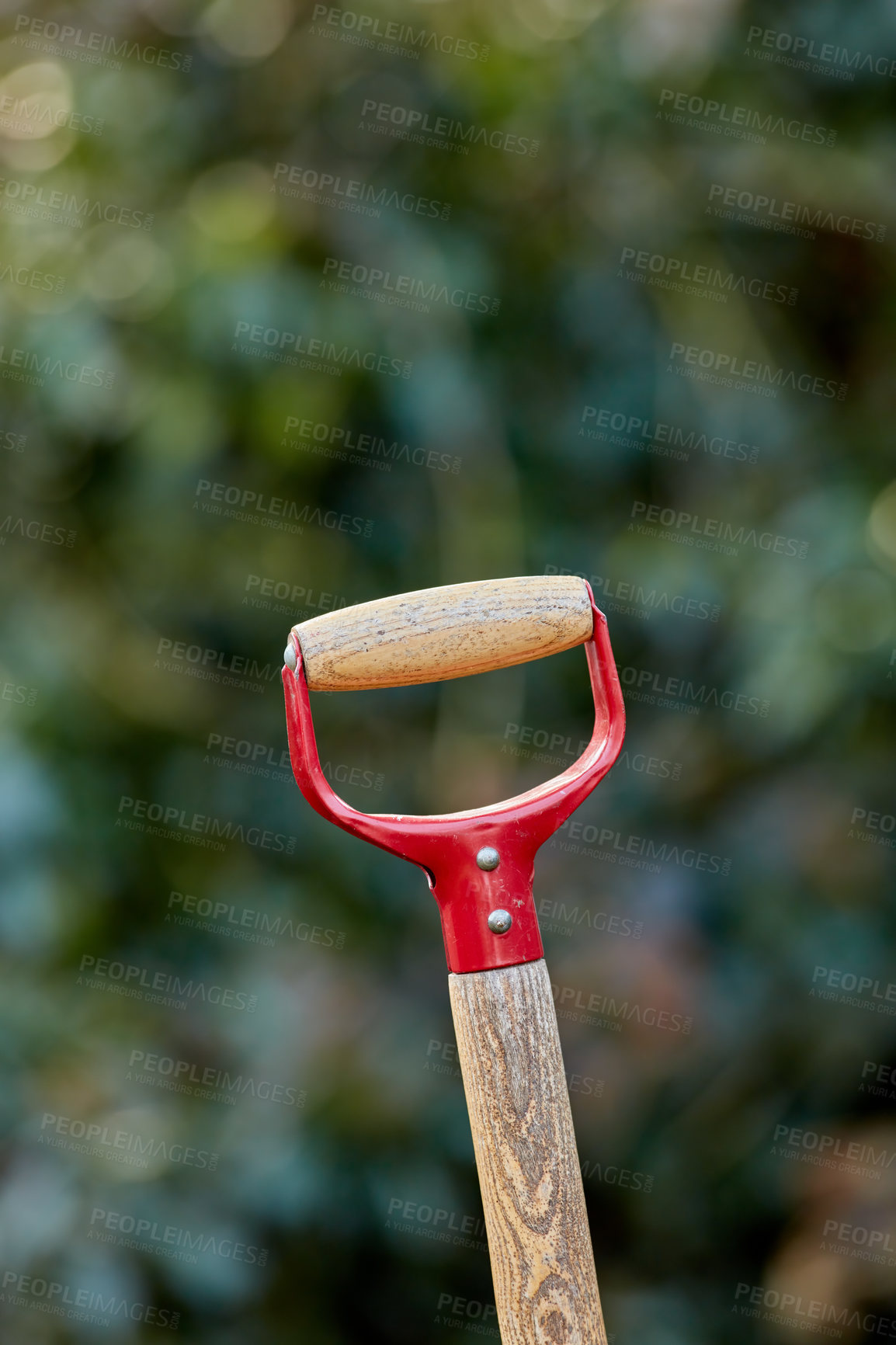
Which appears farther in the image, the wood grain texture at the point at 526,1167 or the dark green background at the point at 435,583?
the dark green background at the point at 435,583

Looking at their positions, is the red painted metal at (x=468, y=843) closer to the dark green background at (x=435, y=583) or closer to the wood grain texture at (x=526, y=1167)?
the wood grain texture at (x=526, y=1167)

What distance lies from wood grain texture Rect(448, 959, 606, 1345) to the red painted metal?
24 millimetres

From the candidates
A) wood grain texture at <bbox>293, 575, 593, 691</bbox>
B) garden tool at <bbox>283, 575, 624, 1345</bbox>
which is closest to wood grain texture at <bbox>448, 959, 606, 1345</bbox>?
garden tool at <bbox>283, 575, 624, 1345</bbox>

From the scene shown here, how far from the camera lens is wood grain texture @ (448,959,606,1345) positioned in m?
0.71

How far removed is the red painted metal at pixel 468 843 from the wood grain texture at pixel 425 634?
0.06 ft

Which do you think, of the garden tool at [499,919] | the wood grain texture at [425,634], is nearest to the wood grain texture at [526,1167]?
the garden tool at [499,919]

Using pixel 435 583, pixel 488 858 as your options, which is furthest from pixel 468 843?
pixel 435 583

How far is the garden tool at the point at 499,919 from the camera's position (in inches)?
27.9

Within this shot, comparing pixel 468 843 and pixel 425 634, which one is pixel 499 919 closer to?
pixel 468 843

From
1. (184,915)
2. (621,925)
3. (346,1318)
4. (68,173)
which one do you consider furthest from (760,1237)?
(68,173)

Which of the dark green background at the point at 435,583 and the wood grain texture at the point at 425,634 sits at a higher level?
the wood grain texture at the point at 425,634

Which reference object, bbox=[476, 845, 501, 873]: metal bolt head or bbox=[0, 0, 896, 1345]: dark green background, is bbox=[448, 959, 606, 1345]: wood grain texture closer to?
bbox=[476, 845, 501, 873]: metal bolt head

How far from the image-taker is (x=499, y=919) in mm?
729

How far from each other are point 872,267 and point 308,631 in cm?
157
